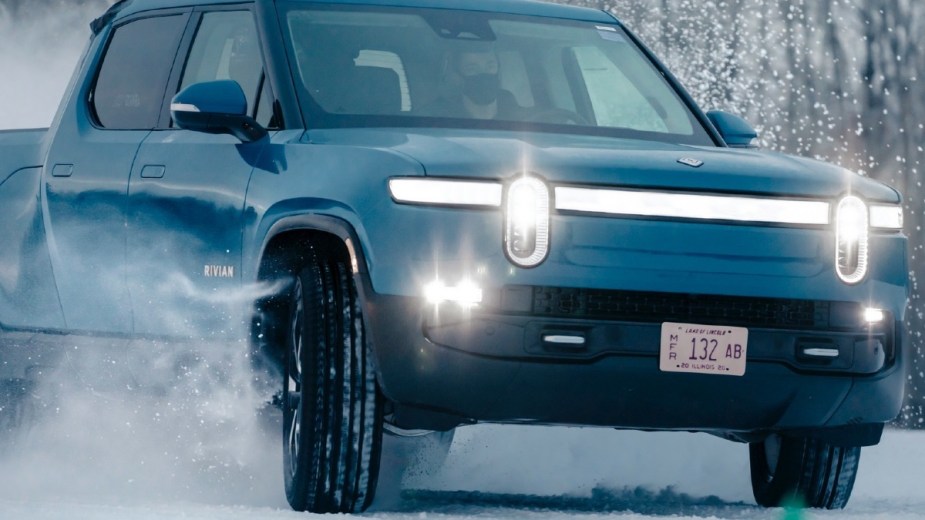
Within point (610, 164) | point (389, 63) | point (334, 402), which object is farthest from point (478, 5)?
point (334, 402)

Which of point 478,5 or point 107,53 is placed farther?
point 107,53

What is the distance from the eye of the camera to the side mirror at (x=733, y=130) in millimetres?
7688

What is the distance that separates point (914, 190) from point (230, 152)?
9.53 metres

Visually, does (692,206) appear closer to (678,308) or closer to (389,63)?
(678,308)

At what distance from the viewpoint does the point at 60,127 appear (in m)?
8.27

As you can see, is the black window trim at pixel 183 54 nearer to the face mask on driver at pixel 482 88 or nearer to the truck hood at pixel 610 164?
the face mask on driver at pixel 482 88

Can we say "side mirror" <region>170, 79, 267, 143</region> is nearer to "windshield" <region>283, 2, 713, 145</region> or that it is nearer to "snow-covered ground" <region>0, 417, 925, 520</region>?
"windshield" <region>283, 2, 713, 145</region>

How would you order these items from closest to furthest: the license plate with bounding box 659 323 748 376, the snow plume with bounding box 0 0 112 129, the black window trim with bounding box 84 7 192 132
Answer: the license plate with bounding box 659 323 748 376
the black window trim with bounding box 84 7 192 132
the snow plume with bounding box 0 0 112 129

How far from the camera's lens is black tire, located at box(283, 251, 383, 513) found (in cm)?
612

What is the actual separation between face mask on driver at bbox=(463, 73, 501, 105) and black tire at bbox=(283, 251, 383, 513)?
127 centimetres

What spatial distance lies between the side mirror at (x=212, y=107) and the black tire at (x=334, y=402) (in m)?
0.75

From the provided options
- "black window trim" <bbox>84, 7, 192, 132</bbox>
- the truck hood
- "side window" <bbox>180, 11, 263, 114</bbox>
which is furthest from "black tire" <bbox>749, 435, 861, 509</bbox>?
"black window trim" <bbox>84, 7, 192, 132</bbox>

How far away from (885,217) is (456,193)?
138 cm

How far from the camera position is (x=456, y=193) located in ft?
19.5
